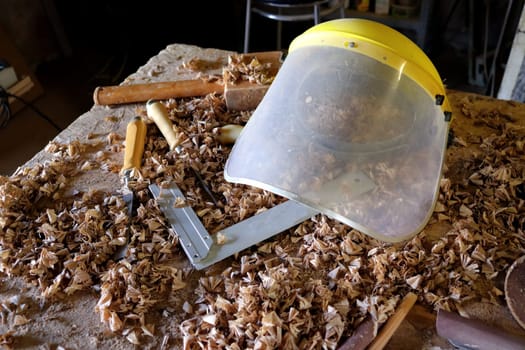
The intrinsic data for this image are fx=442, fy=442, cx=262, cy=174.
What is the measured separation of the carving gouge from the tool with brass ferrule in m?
0.04

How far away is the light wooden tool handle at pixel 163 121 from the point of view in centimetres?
106

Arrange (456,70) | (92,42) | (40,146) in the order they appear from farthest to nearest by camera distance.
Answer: (92,42)
(456,70)
(40,146)

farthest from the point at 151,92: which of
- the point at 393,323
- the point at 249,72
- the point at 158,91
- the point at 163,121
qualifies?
the point at 393,323

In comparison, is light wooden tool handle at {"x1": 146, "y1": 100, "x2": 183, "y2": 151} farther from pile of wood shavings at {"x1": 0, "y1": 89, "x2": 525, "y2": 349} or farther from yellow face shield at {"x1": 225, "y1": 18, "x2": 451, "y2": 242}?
yellow face shield at {"x1": 225, "y1": 18, "x2": 451, "y2": 242}

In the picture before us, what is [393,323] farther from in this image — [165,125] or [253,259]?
[165,125]

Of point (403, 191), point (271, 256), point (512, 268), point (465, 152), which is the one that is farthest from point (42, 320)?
point (465, 152)

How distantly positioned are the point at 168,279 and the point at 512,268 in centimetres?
62

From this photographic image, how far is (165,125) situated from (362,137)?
1.70 ft

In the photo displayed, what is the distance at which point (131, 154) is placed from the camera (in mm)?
1028

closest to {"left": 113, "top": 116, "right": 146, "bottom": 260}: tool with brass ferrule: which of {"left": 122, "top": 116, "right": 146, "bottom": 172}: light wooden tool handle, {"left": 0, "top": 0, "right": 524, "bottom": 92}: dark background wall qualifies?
{"left": 122, "top": 116, "right": 146, "bottom": 172}: light wooden tool handle

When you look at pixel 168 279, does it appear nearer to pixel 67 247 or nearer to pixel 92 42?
pixel 67 247

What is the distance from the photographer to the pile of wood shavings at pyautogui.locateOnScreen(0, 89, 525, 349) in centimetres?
74

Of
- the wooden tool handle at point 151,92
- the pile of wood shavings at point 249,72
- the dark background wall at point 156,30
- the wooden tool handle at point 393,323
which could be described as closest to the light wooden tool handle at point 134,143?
the wooden tool handle at point 151,92

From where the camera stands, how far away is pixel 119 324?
0.74 metres
